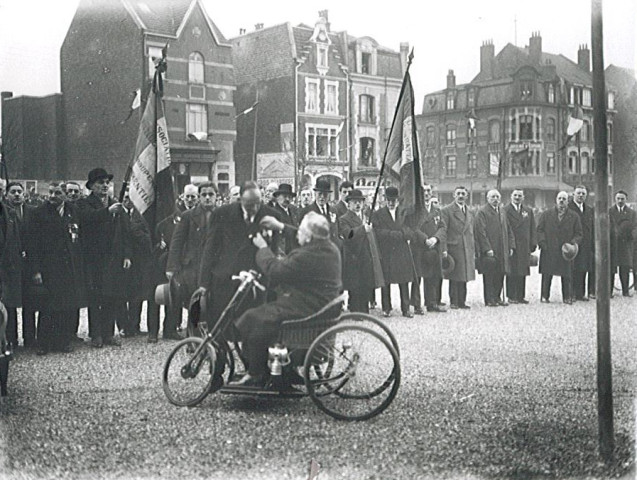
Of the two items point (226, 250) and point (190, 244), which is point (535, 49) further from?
point (190, 244)

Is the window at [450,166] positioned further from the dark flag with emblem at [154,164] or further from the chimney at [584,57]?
the dark flag with emblem at [154,164]

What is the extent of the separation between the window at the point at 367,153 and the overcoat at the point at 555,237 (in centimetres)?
205

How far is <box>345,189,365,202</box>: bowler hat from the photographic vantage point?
15.8 ft

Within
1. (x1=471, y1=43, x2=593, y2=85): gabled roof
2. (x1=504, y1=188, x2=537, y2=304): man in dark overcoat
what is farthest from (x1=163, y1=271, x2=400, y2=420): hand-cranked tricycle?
(x1=504, y1=188, x2=537, y2=304): man in dark overcoat

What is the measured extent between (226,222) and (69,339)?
248 centimetres

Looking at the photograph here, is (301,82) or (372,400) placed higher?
(301,82)

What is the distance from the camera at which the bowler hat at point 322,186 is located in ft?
15.6

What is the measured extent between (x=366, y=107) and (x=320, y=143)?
1.24ft

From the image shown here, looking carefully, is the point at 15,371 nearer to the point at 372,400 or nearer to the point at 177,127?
the point at 177,127

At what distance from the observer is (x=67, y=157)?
15.5ft

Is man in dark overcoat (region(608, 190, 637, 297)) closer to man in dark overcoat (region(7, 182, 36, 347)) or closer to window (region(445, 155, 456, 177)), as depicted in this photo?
window (region(445, 155, 456, 177))

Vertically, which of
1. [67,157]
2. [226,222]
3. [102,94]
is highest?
[102,94]

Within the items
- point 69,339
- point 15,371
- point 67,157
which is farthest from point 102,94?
point 69,339

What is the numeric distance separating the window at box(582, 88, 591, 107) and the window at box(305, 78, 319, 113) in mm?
1774
